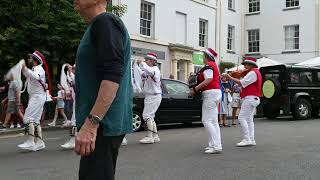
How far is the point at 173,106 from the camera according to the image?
1400cm

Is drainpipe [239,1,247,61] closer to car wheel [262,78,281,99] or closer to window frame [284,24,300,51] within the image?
window frame [284,24,300,51]

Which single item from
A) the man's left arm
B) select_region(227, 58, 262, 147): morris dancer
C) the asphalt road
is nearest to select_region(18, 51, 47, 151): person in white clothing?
the asphalt road

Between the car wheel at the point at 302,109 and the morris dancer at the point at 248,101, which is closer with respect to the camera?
the morris dancer at the point at 248,101

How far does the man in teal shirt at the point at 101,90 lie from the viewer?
2898 mm

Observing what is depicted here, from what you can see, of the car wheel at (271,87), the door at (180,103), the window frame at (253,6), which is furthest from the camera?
the window frame at (253,6)

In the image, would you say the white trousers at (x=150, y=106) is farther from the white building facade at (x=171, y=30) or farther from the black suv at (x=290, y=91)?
the white building facade at (x=171, y=30)

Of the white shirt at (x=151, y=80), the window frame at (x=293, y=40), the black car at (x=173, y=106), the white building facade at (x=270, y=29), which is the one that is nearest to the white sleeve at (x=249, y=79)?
the white shirt at (x=151, y=80)

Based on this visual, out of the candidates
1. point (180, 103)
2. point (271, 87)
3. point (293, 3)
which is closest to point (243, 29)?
point (293, 3)

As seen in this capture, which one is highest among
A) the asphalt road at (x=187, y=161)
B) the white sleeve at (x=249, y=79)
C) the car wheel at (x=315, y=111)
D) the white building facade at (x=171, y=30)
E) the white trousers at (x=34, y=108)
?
the white building facade at (x=171, y=30)

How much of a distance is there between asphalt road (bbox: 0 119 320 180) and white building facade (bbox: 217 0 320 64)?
2179 cm

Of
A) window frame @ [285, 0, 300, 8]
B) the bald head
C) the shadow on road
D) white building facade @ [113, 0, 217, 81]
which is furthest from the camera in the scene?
window frame @ [285, 0, 300, 8]

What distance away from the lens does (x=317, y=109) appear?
19156 millimetres

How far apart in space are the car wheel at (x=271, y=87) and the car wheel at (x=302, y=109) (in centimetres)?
94

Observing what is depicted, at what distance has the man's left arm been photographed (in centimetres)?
288
